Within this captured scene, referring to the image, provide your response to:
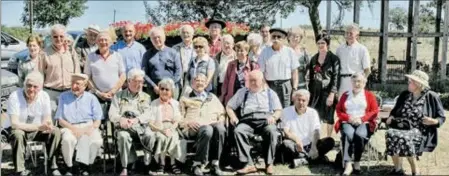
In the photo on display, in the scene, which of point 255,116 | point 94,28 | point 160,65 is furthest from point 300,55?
point 94,28

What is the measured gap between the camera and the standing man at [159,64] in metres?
7.21

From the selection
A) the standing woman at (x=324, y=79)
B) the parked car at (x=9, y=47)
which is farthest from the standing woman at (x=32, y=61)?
the parked car at (x=9, y=47)

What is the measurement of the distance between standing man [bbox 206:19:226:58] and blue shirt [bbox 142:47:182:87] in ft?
2.31

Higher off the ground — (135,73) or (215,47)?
(215,47)

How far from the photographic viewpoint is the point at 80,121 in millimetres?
6781

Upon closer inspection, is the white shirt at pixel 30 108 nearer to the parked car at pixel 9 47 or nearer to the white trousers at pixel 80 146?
the white trousers at pixel 80 146

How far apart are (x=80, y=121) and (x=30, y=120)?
1.77ft

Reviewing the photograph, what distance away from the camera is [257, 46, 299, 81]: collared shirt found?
750 centimetres

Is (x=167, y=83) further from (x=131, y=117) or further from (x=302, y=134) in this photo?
(x=302, y=134)

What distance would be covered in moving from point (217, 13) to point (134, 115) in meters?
15.9

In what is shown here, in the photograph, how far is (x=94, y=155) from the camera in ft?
21.8

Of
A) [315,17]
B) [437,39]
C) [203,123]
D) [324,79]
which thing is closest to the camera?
[203,123]

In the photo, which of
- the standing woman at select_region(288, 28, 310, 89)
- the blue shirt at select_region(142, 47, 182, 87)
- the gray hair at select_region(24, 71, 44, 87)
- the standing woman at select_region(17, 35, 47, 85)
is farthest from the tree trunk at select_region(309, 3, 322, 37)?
the gray hair at select_region(24, 71, 44, 87)

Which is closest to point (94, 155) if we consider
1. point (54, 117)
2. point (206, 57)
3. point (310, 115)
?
point (54, 117)
